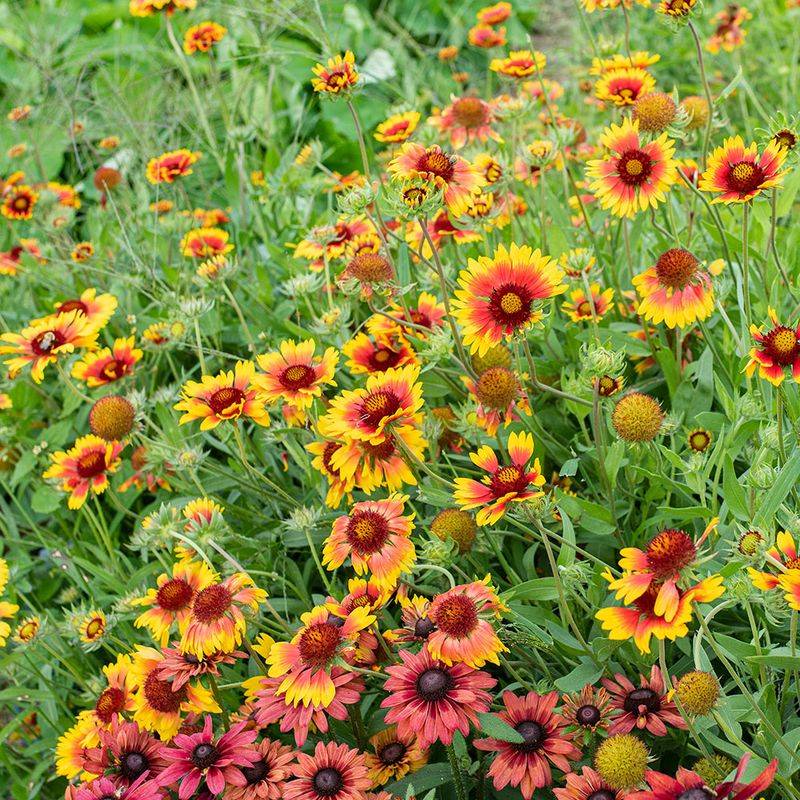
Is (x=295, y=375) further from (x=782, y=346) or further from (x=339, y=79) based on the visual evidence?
(x=782, y=346)

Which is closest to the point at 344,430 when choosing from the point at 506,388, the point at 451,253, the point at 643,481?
the point at 506,388

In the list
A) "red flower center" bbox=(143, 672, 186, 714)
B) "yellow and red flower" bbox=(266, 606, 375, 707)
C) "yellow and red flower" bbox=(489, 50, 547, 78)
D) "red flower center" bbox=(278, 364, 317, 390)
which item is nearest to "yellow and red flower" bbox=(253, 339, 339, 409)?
"red flower center" bbox=(278, 364, 317, 390)

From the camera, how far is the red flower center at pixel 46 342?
6.41 ft

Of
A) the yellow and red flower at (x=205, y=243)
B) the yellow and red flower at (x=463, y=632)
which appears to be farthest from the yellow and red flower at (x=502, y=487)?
the yellow and red flower at (x=205, y=243)

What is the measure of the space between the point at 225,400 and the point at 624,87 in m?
1.03

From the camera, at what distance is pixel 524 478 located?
52.2 inches

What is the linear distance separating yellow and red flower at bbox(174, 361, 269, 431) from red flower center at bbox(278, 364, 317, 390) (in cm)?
5

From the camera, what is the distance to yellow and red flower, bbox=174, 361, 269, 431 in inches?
64.0

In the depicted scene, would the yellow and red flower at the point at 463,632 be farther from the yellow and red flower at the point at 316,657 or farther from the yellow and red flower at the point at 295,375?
the yellow and red flower at the point at 295,375

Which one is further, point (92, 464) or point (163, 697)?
point (92, 464)

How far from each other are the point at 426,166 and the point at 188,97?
2.19m

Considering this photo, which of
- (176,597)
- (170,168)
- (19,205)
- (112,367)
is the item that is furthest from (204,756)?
(19,205)

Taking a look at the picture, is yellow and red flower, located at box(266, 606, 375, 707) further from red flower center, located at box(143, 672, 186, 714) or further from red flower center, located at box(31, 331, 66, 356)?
red flower center, located at box(31, 331, 66, 356)

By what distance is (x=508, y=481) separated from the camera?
4.35 feet
